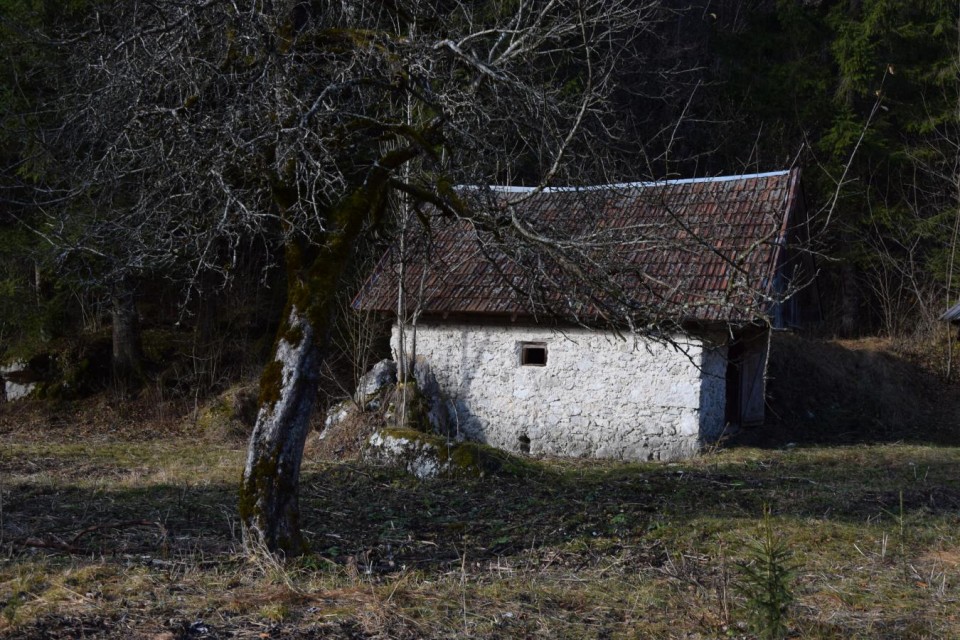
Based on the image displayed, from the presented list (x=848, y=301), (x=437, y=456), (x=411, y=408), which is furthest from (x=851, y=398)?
(x=437, y=456)

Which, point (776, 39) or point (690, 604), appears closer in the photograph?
point (690, 604)

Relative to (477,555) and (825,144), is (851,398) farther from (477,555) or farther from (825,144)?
(477,555)

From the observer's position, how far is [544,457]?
47.4 ft

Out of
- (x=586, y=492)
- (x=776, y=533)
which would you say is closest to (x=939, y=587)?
(x=776, y=533)

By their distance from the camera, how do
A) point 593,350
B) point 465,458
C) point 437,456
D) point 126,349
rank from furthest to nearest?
point 126,349, point 593,350, point 437,456, point 465,458

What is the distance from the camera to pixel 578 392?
14570mm

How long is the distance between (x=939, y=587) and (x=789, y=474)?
19.7 feet

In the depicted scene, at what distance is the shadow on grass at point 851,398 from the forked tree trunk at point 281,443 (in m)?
11.7

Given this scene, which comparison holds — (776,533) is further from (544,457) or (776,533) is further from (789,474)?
(544,457)

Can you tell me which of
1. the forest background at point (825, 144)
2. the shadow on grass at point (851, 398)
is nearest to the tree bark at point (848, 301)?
the forest background at point (825, 144)

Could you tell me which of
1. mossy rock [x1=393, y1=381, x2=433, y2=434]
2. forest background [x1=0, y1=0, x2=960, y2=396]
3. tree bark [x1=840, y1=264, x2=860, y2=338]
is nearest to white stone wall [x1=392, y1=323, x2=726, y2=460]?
mossy rock [x1=393, y1=381, x2=433, y2=434]

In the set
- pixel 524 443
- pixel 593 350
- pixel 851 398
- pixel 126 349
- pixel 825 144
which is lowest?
pixel 524 443

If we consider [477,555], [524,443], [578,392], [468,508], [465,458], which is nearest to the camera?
[477,555]

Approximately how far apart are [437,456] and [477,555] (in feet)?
12.8
